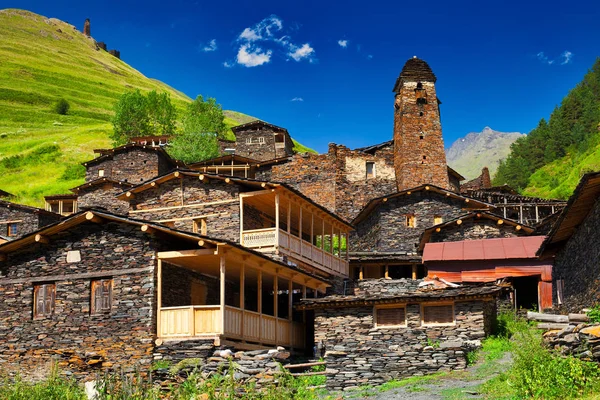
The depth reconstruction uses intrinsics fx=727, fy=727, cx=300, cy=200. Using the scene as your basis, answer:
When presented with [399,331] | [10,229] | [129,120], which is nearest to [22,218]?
[10,229]

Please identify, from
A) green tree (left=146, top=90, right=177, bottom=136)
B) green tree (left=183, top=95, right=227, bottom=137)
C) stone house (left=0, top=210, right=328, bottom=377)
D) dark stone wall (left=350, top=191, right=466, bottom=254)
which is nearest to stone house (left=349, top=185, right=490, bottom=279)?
dark stone wall (left=350, top=191, right=466, bottom=254)

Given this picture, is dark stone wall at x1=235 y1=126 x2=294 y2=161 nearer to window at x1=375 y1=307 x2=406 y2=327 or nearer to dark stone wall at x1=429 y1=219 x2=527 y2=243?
dark stone wall at x1=429 y1=219 x2=527 y2=243

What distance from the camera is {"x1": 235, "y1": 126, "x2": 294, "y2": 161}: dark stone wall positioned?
72750 millimetres

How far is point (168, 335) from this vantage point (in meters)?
23.8

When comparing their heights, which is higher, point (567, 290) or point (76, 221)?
point (76, 221)

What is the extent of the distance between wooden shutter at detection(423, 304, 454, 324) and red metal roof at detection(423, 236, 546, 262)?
10.3 metres

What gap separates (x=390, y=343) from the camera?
2470 cm

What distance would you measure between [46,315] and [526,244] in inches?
862

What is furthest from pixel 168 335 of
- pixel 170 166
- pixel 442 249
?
pixel 170 166

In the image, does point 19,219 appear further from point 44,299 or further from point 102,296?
point 102,296

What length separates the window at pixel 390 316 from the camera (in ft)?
83.7

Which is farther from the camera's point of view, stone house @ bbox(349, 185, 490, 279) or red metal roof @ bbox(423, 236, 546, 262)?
stone house @ bbox(349, 185, 490, 279)

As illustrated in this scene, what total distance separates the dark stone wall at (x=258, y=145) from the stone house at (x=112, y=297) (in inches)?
1814

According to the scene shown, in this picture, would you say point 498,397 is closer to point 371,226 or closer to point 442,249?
point 442,249
